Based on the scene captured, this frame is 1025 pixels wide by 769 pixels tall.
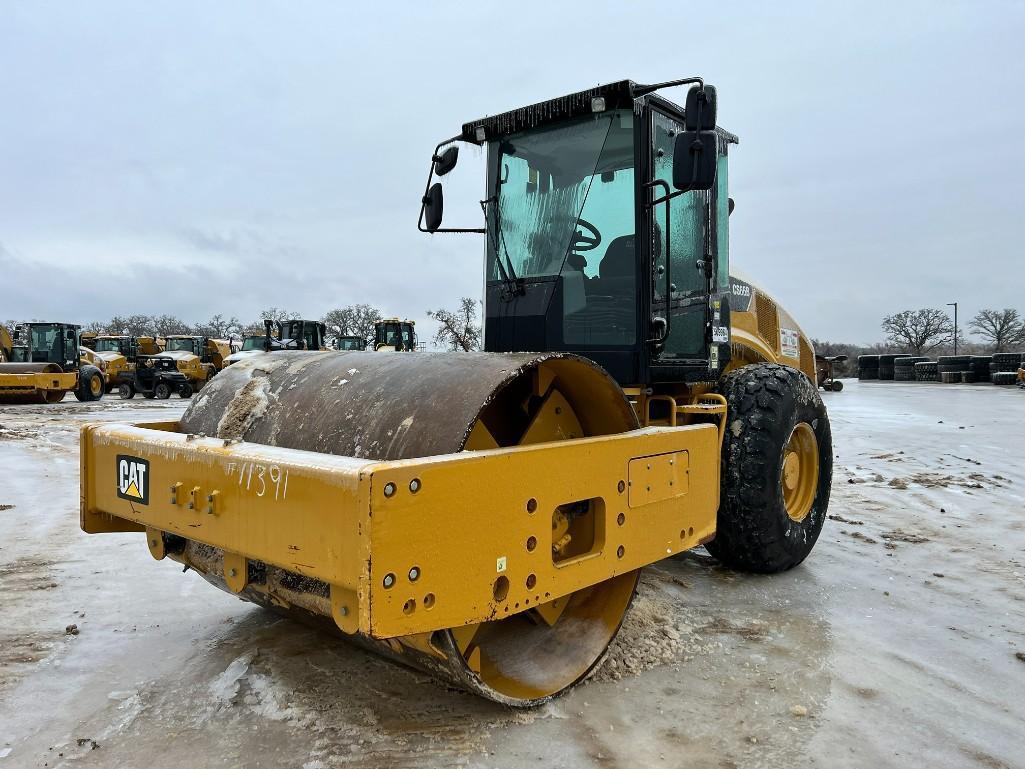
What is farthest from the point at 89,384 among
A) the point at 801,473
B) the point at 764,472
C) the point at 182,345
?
the point at 764,472

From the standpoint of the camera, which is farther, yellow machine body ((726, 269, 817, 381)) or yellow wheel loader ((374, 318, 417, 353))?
yellow wheel loader ((374, 318, 417, 353))

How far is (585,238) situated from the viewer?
3623 mm

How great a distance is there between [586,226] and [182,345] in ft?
100

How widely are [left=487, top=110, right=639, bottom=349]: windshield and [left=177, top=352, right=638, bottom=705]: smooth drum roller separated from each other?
86cm

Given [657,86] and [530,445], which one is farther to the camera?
[657,86]

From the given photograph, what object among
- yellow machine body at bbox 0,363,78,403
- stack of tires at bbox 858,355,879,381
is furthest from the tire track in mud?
stack of tires at bbox 858,355,879,381

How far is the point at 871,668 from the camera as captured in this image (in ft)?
9.86

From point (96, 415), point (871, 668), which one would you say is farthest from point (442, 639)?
point (96, 415)

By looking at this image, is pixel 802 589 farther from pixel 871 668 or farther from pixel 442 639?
pixel 442 639

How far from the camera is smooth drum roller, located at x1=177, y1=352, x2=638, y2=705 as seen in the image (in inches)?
91.5

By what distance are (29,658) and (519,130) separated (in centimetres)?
333

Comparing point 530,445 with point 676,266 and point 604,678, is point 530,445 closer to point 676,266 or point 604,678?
point 604,678

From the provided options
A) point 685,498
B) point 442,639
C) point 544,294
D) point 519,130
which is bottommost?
point 442,639

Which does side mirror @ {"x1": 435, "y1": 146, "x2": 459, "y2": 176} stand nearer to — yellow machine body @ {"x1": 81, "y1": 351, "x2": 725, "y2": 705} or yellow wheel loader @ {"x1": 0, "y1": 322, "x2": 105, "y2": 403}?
yellow machine body @ {"x1": 81, "y1": 351, "x2": 725, "y2": 705}
